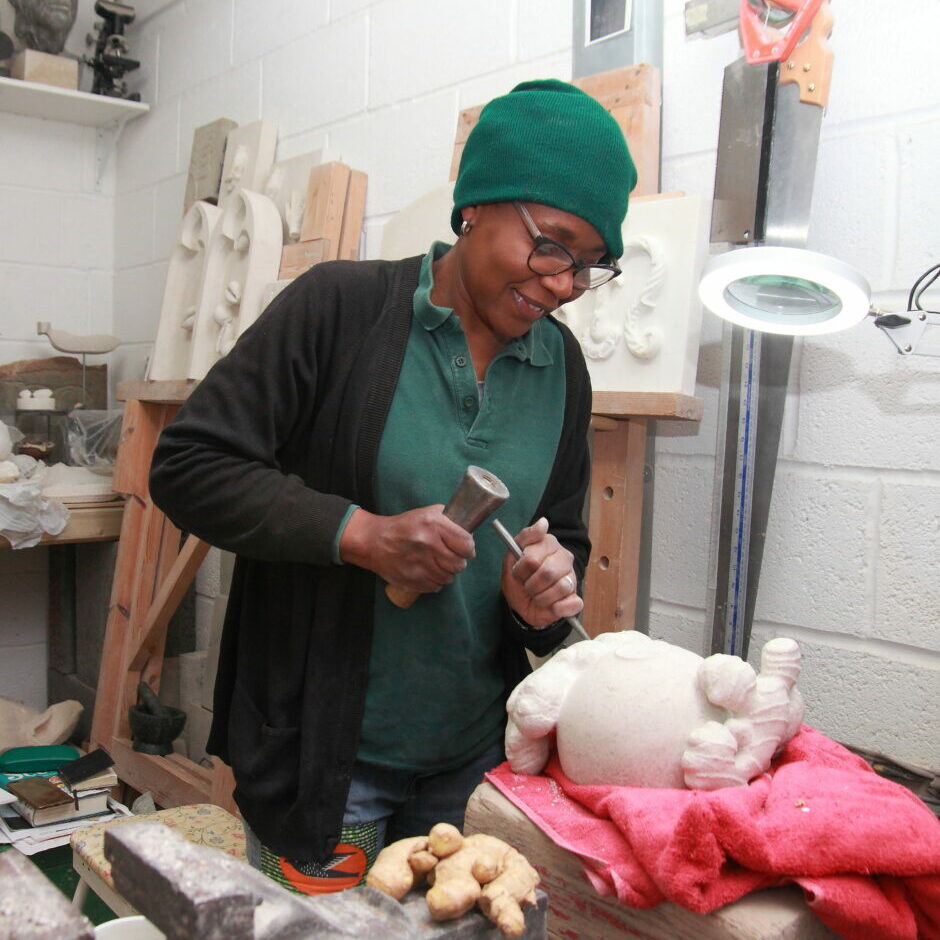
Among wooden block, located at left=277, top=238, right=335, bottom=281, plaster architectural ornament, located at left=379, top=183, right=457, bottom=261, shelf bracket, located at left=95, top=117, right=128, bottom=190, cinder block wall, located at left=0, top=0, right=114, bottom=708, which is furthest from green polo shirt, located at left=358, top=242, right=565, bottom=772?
shelf bracket, located at left=95, top=117, right=128, bottom=190

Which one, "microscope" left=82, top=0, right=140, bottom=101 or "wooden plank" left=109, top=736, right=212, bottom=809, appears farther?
"microscope" left=82, top=0, right=140, bottom=101

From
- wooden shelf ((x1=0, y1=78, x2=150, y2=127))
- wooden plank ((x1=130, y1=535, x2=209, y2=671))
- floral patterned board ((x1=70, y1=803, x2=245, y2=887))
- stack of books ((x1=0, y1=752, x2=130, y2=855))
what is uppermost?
wooden shelf ((x1=0, y1=78, x2=150, y2=127))

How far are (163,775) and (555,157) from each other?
6.82 ft

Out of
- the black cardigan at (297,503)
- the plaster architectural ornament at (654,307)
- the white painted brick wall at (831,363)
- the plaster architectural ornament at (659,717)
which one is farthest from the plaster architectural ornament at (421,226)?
the plaster architectural ornament at (659,717)

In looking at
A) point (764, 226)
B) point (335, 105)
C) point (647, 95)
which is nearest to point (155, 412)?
point (335, 105)

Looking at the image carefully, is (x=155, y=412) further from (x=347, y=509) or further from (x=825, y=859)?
(x=825, y=859)

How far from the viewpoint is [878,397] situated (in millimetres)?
1479

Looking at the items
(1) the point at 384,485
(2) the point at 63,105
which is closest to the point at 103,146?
(2) the point at 63,105

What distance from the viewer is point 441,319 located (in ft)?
4.07

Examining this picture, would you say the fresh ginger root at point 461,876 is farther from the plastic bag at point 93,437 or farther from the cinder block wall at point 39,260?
the cinder block wall at point 39,260

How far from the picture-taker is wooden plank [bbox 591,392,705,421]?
1.52 metres

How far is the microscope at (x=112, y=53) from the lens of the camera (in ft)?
10.6

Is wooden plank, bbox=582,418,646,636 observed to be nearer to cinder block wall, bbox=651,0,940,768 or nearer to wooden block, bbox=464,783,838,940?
cinder block wall, bbox=651,0,940,768

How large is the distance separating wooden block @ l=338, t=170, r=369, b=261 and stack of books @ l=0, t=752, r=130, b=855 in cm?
154
